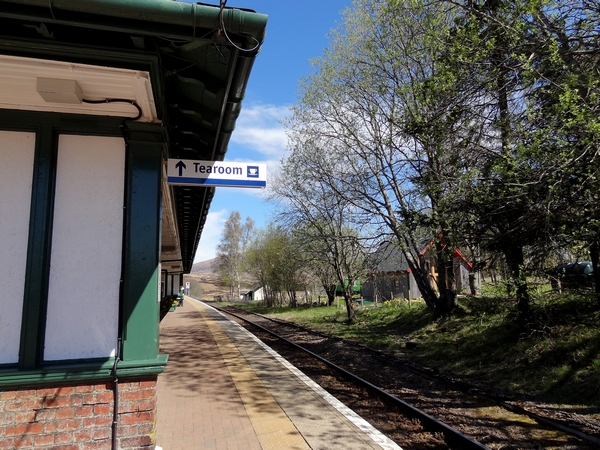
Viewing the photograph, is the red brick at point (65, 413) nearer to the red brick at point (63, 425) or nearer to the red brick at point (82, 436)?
the red brick at point (63, 425)

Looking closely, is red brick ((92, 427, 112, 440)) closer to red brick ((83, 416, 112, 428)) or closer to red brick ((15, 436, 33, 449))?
red brick ((83, 416, 112, 428))

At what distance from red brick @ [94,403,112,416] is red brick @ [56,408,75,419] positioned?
152 millimetres

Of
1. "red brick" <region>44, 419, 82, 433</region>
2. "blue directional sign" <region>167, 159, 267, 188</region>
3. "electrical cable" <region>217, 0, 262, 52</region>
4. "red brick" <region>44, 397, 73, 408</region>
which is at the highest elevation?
"electrical cable" <region>217, 0, 262, 52</region>

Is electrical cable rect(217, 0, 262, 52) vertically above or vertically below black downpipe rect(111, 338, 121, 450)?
above

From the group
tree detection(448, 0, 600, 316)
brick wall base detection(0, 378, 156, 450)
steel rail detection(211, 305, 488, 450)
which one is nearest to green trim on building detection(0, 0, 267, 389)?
brick wall base detection(0, 378, 156, 450)

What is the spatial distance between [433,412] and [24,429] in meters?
5.34

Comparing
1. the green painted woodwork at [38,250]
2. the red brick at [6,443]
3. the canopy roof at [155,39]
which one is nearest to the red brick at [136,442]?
the red brick at [6,443]

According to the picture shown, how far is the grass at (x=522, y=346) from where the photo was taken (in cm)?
712

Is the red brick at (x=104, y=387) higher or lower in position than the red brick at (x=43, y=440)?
higher

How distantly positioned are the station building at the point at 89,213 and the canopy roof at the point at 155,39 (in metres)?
0.01

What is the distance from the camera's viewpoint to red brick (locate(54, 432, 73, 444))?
3.00m

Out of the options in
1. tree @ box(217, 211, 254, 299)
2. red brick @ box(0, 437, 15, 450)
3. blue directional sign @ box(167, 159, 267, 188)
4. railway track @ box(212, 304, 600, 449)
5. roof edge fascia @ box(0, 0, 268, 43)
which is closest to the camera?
roof edge fascia @ box(0, 0, 268, 43)

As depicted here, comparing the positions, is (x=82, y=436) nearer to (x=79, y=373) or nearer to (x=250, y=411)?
(x=79, y=373)

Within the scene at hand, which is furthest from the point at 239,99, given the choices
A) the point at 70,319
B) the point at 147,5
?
the point at 70,319
